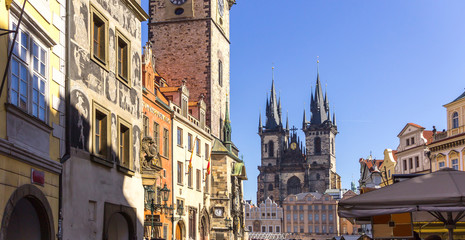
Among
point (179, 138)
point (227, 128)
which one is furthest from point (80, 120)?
point (227, 128)

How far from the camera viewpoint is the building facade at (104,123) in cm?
1533

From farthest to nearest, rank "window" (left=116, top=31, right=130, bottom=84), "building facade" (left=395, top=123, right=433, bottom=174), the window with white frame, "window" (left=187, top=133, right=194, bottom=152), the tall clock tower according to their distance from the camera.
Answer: "building facade" (left=395, top=123, right=433, bottom=174) → the tall clock tower → "window" (left=187, top=133, right=194, bottom=152) → "window" (left=116, top=31, right=130, bottom=84) → the window with white frame

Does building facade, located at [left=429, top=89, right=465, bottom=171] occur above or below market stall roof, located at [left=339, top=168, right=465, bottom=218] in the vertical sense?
above

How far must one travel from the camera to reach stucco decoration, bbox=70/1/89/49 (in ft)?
51.0

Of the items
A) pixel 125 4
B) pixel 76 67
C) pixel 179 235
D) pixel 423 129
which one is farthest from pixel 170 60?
pixel 76 67

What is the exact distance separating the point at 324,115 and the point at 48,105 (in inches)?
6199

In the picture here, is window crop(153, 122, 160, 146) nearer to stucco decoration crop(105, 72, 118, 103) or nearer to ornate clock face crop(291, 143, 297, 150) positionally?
stucco decoration crop(105, 72, 118, 103)

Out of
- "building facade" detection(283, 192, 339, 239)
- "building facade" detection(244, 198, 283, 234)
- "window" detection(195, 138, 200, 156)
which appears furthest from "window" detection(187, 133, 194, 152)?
"building facade" detection(244, 198, 283, 234)

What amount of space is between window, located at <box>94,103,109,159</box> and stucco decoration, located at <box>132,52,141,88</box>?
9.14 feet

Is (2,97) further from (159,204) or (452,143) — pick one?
(452,143)

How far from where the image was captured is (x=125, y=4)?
19578 mm

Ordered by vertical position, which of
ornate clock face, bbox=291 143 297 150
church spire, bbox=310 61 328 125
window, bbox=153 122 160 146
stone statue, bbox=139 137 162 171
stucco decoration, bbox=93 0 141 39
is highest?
church spire, bbox=310 61 328 125

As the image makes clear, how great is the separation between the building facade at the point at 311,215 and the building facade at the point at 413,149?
90.1 m

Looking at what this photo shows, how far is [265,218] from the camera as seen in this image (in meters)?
152
